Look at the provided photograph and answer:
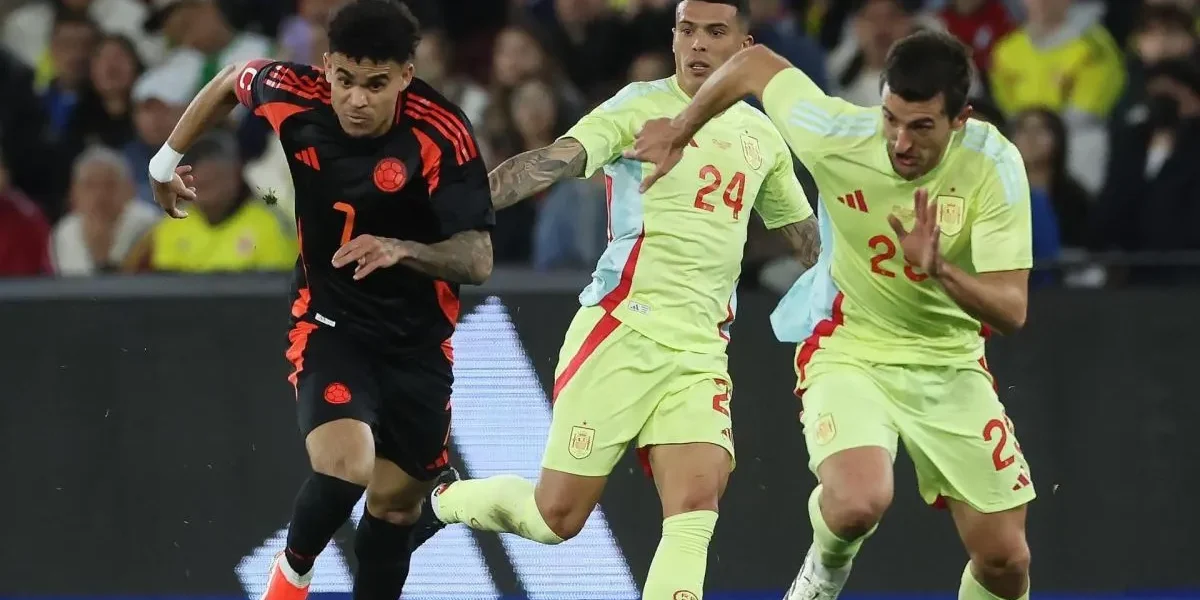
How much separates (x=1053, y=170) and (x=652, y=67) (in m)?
1.99

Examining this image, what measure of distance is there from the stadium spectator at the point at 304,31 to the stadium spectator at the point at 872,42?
2.79 m

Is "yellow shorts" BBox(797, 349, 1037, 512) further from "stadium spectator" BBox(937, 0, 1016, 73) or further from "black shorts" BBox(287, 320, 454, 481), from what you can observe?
"stadium spectator" BBox(937, 0, 1016, 73)

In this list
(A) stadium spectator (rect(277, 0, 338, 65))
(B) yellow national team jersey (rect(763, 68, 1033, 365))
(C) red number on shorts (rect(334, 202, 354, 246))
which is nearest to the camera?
(B) yellow national team jersey (rect(763, 68, 1033, 365))

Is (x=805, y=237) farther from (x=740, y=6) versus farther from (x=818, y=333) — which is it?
(x=740, y=6)

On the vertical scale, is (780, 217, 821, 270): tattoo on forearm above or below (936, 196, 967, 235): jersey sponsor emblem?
below

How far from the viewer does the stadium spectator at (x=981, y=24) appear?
1067 centimetres

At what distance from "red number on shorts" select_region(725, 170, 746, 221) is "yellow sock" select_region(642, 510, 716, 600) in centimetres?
111

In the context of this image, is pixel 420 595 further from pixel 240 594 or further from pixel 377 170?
pixel 377 170

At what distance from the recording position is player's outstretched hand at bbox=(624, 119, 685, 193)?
6430 mm

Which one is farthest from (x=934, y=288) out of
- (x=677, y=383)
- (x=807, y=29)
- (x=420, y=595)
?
(x=807, y=29)

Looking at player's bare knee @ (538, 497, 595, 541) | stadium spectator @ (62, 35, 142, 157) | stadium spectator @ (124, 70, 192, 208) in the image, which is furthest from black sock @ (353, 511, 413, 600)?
stadium spectator @ (62, 35, 142, 157)

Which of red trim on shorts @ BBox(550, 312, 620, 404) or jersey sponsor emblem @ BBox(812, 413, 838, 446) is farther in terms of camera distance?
red trim on shorts @ BBox(550, 312, 620, 404)

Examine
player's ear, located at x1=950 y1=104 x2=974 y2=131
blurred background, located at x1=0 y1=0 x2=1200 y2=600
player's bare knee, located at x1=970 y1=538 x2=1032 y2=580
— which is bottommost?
blurred background, located at x1=0 y1=0 x2=1200 y2=600

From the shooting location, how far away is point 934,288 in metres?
6.47
